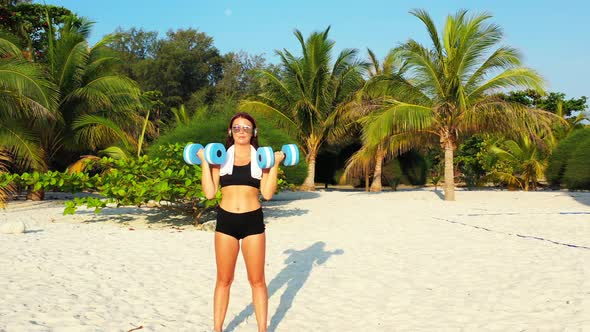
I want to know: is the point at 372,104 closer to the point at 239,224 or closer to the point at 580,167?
the point at 580,167

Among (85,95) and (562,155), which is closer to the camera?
(85,95)

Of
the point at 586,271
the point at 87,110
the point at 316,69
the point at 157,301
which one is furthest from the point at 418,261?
the point at 316,69

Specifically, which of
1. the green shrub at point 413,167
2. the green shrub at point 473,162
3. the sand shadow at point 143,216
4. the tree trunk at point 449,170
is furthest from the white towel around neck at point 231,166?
the green shrub at point 473,162

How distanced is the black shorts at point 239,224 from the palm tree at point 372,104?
13.4 metres

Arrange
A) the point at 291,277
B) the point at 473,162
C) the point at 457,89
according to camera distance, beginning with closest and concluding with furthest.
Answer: the point at 291,277, the point at 457,89, the point at 473,162

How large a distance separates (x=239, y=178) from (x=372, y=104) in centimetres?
1544

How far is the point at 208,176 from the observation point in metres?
3.42

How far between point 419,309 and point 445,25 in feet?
42.3

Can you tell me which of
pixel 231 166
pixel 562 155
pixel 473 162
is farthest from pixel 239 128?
pixel 473 162

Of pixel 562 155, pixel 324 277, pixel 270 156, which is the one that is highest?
pixel 562 155

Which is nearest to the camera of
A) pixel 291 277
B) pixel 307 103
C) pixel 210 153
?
pixel 210 153

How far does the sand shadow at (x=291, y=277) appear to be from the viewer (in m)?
4.54

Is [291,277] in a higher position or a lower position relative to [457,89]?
lower

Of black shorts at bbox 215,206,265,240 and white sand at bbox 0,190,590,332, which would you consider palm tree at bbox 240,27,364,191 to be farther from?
black shorts at bbox 215,206,265,240
